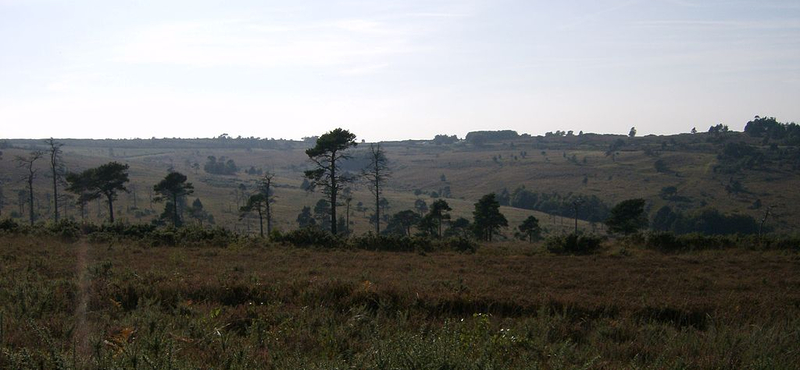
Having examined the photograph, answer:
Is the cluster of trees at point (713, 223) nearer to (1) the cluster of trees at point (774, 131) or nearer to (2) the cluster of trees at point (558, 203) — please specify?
(2) the cluster of trees at point (558, 203)

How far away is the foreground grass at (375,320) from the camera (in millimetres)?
5242

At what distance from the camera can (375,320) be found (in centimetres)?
714

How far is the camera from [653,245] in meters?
26.9

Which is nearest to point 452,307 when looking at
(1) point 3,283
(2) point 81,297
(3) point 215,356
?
(3) point 215,356

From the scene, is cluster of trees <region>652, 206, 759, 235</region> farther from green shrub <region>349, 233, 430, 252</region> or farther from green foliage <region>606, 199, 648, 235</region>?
green shrub <region>349, 233, 430, 252</region>

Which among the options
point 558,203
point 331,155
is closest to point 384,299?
point 331,155

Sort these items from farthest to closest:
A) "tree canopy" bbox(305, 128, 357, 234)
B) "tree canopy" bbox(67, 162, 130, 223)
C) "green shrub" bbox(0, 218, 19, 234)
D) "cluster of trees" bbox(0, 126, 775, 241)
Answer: "tree canopy" bbox(67, 162, 130, 223)
"cluster of trees" bbox(0, 126, 775, 241)
"tree canopy" bbox(305, 128, 357, 234)
"green shrub" bbox(0, 218, 19, 234)

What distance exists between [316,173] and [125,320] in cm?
2792

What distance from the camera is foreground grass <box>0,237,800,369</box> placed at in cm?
524

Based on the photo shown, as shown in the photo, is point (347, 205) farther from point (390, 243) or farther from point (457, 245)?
point (457, 245)

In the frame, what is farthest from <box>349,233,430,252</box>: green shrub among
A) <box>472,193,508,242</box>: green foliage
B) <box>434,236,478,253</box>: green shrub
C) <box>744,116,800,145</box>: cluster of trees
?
<box>744,116,800,145</box>: cluster of trees

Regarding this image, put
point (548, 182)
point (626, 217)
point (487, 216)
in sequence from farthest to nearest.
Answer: point (548, 182) → point (626, 217) → point (487, 216)

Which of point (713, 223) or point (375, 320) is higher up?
point (375, 320)

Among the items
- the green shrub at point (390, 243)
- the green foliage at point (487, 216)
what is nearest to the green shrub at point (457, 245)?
the green shrub at point (390, 243)
